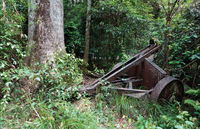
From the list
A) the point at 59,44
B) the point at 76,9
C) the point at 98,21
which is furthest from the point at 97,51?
the point at 59,44

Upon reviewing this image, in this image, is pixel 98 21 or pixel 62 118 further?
pixel 98 21

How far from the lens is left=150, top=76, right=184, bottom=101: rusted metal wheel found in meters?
2.90

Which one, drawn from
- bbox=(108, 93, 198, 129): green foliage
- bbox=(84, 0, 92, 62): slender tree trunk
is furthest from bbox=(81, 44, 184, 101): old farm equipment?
bbox=(84, 0, 92, 62): slender tree trunk

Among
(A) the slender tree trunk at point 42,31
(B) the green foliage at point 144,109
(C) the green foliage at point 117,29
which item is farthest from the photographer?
(C) the green foliage at point 117,29

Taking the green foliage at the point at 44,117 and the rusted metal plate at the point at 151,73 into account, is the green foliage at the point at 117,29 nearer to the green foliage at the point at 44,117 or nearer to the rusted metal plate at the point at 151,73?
the rusted metal plate at the point at 151,73

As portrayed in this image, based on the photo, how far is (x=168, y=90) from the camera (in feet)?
9.89

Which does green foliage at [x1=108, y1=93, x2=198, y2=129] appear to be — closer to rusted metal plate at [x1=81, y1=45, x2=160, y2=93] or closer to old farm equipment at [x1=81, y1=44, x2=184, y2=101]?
old farm equipment at [x1=81, y1=44, x2=184, y2=101]

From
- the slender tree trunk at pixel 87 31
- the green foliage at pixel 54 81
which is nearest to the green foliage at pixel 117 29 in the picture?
the slender tree trunk at pixel 87 31

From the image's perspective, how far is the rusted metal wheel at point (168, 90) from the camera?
9.50ft

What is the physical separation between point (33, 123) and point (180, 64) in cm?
322

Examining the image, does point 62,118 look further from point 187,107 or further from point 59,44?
point 187,107

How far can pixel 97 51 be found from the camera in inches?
238

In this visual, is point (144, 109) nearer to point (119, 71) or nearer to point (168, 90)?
point (168, 90)

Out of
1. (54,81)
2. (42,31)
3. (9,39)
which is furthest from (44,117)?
(42,31)
